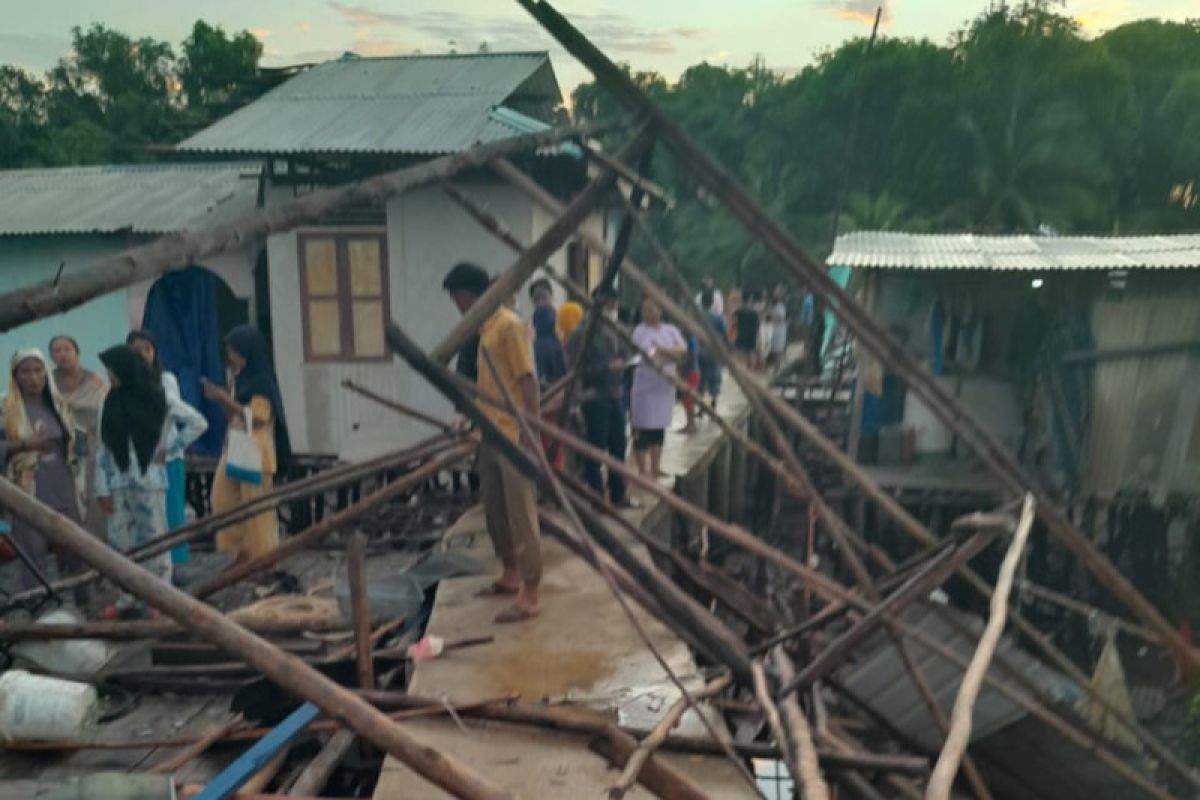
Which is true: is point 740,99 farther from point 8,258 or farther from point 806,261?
point 806,261

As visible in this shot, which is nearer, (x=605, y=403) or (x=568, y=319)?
(x=605, y=403)

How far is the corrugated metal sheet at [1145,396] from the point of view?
26.3ft

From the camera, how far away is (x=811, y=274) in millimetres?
3771

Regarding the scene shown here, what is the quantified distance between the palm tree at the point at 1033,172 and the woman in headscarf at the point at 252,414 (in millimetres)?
15971

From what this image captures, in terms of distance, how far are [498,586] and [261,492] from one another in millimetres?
1594

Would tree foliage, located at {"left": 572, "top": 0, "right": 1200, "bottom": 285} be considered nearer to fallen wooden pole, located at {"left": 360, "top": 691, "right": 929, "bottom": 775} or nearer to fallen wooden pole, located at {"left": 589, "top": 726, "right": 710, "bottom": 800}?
fallen wooden pole, located at {"left": 360, "top": 691, "right": 929, "bottom": 775}

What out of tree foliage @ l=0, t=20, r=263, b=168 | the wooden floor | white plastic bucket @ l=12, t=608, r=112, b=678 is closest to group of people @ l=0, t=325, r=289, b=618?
white plastic bucket @ l=12, t=608, r=112, b=678

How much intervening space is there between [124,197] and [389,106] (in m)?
3.74

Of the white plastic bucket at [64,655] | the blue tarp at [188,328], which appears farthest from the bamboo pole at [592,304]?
the blue tarp at [188,328]

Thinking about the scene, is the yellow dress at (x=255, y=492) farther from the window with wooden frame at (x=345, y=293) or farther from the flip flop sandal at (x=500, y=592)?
the window with wooden frame at (x=345, y=293)

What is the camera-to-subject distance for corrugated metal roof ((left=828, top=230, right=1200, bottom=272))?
8156 millimetres

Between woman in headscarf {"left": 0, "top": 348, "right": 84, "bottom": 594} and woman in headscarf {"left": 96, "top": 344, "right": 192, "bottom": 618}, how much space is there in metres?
0.35

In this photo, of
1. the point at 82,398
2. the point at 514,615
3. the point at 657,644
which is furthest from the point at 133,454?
the point at 657,644

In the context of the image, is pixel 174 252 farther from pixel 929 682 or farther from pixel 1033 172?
pixel 1033 172
